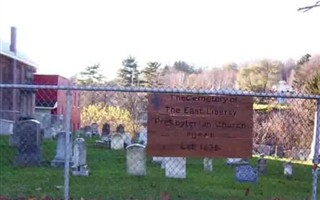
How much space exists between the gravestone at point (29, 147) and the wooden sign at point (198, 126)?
942 cm

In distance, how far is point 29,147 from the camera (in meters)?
15.9

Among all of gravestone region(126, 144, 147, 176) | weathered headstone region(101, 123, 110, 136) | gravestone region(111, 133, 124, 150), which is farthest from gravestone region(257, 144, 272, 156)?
gravestone region(126, 144, 147, 176)

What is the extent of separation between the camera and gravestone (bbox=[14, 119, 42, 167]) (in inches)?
614

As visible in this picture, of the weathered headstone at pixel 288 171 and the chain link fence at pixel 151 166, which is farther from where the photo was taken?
the weathered headstone at pixel 288 171

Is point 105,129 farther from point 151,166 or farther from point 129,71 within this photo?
point 129,71

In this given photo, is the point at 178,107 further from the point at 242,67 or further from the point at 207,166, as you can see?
the point at 242,67

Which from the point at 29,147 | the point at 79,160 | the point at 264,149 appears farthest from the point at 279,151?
the point at 29,147

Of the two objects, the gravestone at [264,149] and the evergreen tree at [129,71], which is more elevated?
the evergreen tree at [129,71]

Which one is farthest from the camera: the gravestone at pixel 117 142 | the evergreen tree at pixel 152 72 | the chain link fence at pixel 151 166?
the evergreen tree at pixel 152 72

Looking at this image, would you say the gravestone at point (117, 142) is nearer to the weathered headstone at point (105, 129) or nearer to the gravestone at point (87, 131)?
the weathered headstone at point (105, 129)

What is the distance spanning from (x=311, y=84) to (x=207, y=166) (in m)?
10.9

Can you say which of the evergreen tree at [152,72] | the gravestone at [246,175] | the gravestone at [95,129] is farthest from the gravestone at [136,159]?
the evergreen tree at [152,72]

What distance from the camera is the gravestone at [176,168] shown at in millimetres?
14172

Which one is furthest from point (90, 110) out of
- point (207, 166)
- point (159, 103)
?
point (159, 103)
